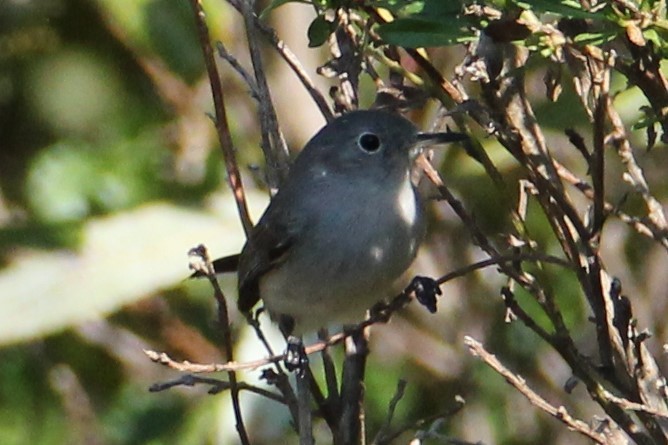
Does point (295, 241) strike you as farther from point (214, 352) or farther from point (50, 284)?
point (214, 352)

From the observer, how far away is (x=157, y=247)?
14.1ft

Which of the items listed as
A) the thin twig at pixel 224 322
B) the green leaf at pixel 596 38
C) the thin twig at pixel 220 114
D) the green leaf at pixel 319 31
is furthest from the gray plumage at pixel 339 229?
A: the green leaf at pixel 596 38

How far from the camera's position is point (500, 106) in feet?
7.70

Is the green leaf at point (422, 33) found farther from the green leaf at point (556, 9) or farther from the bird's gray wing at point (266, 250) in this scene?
the bird's gray wing at point (266, 250)

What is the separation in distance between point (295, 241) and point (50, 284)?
0.96 metres

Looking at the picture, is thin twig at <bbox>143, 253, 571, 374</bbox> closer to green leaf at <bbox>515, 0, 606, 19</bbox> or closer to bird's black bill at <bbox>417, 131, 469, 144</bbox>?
bird's black bill at <bbox>417, 131, 469, 144</bbox>

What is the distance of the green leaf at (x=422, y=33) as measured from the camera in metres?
2.00

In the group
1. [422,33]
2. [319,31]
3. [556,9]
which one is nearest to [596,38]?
[556,9]

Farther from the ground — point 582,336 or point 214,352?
point 214,352

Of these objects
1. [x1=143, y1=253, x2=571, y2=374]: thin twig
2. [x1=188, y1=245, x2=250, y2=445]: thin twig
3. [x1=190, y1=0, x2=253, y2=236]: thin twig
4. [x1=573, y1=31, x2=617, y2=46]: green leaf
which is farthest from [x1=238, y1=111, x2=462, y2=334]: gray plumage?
[x1=573, y1=31, x2=617, y2=46]: green leaf

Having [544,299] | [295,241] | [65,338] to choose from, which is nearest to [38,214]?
[65,338]

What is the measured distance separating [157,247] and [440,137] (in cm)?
144

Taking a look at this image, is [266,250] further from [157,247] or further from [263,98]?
[263,98]

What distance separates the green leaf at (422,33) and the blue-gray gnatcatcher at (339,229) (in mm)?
1281
